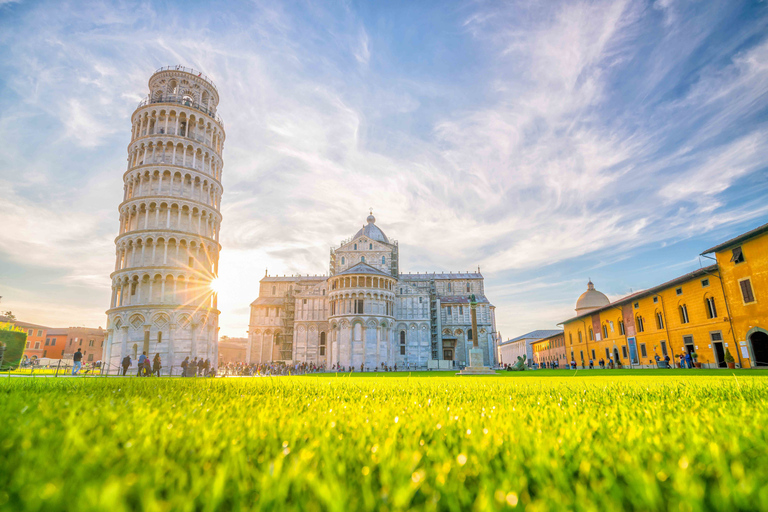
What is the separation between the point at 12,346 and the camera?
79.3 feet

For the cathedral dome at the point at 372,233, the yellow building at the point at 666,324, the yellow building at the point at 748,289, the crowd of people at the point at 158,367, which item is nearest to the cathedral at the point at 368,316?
the cathedral dome at the point at 372,233

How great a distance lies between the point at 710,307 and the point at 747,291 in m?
3.66

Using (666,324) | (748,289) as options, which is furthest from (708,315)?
(666,324)

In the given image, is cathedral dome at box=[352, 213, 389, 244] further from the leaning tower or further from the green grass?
the green grass

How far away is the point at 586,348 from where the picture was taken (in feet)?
159

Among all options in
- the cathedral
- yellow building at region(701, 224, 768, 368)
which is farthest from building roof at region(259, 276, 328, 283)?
yellow building at region(701, 224, 768, 368)

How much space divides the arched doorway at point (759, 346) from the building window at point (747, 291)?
1951mm

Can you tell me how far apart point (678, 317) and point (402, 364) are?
33.1m

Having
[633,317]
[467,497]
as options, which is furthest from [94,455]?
[633,317]

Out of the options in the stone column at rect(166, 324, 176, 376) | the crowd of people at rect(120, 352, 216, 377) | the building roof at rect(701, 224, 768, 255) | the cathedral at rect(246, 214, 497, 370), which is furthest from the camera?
the cathedral at rect(246, 214, 497, 370)

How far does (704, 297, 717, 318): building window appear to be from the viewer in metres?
26.5

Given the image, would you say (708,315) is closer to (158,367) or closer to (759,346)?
(759,346)

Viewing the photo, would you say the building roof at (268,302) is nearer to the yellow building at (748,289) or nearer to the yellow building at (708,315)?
the yellow building at (708,315)

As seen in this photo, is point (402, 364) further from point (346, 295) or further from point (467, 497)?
point (467, 497)
